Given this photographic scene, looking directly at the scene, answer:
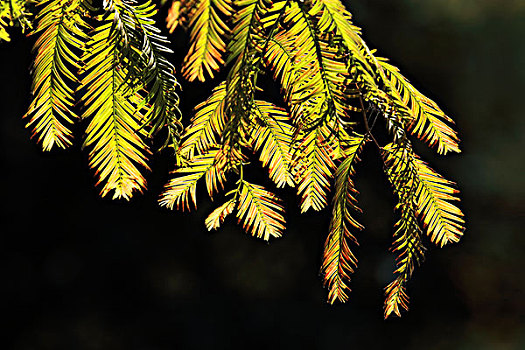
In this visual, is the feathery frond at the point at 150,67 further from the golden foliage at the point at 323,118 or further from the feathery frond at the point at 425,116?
the feathery frond at the point at 425,116

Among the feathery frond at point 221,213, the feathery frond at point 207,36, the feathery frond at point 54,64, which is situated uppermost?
the feathery frond at point 207,36

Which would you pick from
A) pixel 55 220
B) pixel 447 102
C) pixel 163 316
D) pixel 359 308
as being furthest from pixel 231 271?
pixel 447 102

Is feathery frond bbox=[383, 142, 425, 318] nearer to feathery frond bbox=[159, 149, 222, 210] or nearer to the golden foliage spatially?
the golden foliage

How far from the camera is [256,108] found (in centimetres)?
38

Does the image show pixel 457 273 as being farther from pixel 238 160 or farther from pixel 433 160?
pixel 238 160

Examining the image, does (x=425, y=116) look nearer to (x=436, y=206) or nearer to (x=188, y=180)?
(x=436, y=206)

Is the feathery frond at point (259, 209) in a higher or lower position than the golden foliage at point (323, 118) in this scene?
lower

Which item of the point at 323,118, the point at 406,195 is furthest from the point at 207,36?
the point at 406,195

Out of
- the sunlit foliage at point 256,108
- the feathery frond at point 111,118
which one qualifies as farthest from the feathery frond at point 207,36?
the feathery frond at point 111,118

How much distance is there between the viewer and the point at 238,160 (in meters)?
0.32

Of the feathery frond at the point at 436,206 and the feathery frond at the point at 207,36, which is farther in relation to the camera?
the feathery frond at the point at 436,206

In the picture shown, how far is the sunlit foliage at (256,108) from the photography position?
0.98ft

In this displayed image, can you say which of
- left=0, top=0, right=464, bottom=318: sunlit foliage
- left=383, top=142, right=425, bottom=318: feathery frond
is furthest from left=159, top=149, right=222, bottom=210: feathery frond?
left=383, top=142, right=425, bottom=318: feathery frond

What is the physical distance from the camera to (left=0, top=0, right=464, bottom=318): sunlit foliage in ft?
0.98
